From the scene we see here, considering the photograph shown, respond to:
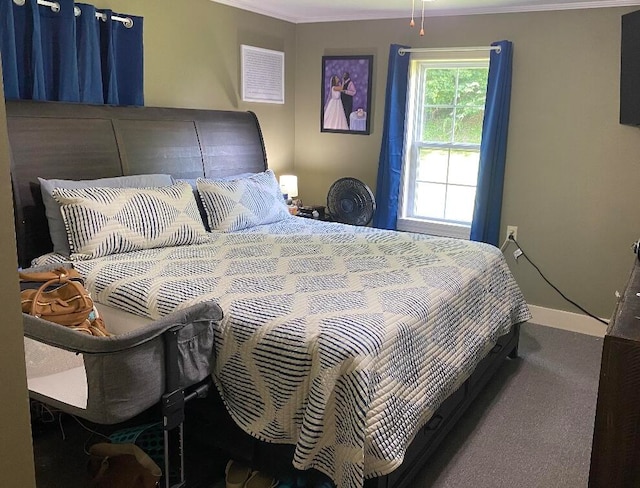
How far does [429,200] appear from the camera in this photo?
4.55 meters

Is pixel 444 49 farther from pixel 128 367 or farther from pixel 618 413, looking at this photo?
pixel 128 367

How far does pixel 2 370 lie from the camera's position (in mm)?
785

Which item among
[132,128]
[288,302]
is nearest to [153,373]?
[288,302]

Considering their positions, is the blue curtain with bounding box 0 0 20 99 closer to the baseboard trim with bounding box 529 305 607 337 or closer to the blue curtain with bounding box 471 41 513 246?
the blue curtain with bounding box 471 41 513 246

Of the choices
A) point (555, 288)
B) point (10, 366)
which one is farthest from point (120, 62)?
point (555, 288)

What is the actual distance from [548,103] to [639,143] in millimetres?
629

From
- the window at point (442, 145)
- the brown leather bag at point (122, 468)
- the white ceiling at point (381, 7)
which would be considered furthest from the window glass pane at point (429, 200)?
the brown leather bag at point (122, 468)

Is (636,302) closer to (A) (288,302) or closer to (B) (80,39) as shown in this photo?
(A) (288,302)

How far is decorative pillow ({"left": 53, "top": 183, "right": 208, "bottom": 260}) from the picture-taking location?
2676 mm

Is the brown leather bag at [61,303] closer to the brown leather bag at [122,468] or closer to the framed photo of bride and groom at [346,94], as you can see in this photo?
the brown leather bag at [122,468]

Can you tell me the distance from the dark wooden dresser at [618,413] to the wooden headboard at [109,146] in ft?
8.30

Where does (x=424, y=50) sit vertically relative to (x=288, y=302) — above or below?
above

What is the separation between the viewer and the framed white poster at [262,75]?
429 cm

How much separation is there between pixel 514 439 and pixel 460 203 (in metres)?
2.18
